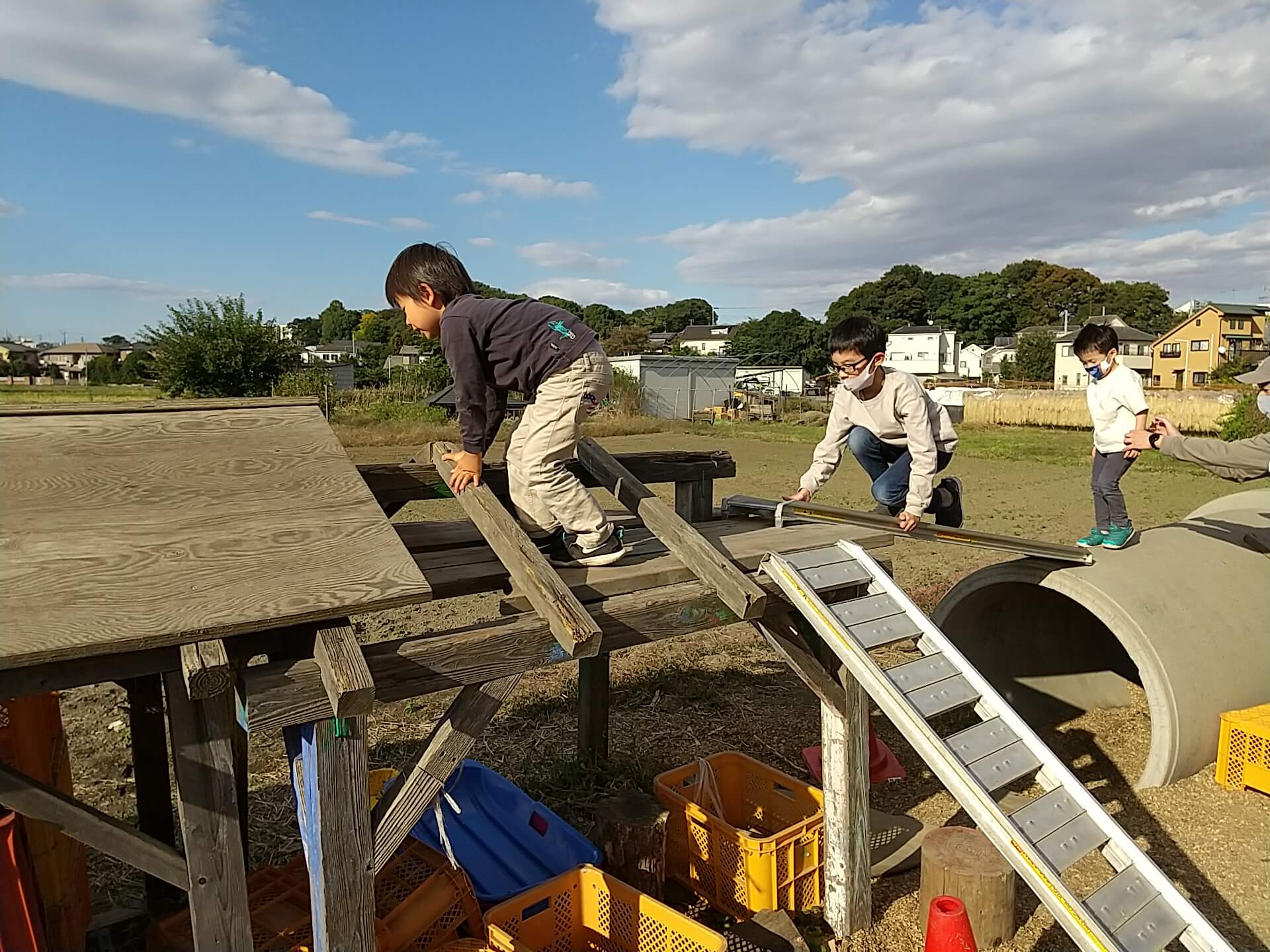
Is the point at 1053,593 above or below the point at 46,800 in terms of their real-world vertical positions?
below

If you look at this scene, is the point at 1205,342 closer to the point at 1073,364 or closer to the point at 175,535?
the point at 1073,364

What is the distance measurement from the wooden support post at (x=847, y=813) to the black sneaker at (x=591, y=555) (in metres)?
1.17

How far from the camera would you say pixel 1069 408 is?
129 feet

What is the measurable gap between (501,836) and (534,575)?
169cm

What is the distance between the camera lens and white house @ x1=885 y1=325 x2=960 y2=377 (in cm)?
9569

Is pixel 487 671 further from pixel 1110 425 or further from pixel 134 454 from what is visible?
pixel 1110 425

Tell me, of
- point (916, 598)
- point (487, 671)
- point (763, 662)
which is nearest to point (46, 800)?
point (487, 671)

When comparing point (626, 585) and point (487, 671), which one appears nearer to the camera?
point (487, 671)

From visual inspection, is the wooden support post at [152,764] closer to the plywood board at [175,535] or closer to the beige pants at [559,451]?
the plywood board at [175,535]

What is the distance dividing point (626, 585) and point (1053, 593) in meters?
4.89

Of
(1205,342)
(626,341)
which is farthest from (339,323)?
(1205,342)

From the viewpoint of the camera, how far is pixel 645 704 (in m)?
6.83

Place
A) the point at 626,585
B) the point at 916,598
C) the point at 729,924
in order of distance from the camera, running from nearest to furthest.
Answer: the point at 626,585 < the point at 729,924 < the point at 916,598

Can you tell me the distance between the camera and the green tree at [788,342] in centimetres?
8838
